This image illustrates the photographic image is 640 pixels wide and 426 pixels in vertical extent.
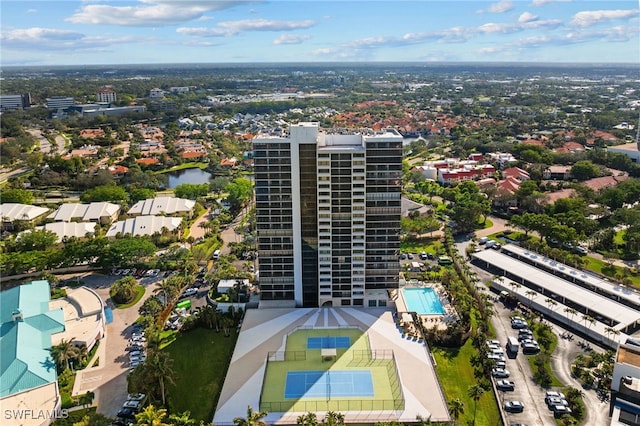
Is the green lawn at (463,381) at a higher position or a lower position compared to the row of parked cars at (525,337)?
lower

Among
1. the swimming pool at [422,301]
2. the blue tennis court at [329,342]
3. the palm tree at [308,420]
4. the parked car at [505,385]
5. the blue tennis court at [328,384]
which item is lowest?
the parked car at [505,385]

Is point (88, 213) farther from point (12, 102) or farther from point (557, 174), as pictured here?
point (12, 102)

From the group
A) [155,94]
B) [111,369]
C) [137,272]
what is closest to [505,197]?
[137,272]

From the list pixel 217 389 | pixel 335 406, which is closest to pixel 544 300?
pixel 335 406

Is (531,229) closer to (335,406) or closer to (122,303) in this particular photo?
(335,406)

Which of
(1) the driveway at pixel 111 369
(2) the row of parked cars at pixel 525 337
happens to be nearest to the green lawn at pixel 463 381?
(2) the row of parked cars at pixel 525 337

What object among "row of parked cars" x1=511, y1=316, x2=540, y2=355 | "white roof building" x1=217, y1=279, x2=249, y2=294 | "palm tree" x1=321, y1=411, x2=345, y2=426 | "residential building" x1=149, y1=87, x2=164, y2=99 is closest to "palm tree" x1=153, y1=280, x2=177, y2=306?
"white roof building" x1=217, y1=279, x2=249, y2=294

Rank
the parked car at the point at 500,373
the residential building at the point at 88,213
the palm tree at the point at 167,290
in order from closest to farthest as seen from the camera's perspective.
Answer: the parked car at the point at 500,373
the palm tree at the point at 167,290
the residential building at the point at 88,213

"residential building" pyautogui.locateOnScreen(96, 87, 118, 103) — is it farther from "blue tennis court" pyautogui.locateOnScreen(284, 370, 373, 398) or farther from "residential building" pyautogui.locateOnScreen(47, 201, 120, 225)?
"blue tennis court" pyautogui.locateOnScreen(284, 370, 373, 398)

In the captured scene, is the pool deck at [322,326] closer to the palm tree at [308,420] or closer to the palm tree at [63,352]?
the palm tree at [308,420]
